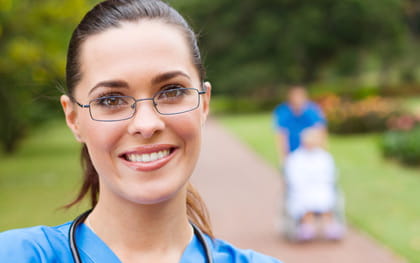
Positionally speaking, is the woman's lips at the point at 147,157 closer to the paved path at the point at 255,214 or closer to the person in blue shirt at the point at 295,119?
the paved path at the point at 255,214

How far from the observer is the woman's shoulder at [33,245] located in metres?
1.40

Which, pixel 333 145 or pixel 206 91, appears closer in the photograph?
pixel 206 91

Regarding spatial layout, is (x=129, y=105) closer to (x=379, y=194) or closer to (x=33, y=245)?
(x=33, y=245)

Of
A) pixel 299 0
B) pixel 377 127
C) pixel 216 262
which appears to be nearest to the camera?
pixel 216 262

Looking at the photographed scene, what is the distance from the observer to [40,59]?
10859 mm

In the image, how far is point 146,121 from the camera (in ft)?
4.71

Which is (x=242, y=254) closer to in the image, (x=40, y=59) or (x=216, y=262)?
(x=216, y=262)

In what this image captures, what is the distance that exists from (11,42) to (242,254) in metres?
10.3

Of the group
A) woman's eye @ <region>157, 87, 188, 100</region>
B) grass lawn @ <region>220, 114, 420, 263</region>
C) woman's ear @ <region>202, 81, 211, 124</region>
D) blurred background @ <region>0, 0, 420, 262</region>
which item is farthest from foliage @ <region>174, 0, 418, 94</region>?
woman's eye @ <region>157, 87, 188, 100</region>

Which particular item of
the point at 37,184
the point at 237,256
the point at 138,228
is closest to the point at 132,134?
the point at 138,228

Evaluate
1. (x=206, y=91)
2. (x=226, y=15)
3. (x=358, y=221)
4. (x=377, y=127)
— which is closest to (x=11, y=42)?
(x=358, y=221)

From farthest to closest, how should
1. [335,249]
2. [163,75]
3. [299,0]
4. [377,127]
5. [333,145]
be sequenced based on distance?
[299,0], [377,127], [333,145], [335,249], [163,75]

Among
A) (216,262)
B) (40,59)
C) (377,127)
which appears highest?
(377,127)

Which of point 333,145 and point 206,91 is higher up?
point 333,145
